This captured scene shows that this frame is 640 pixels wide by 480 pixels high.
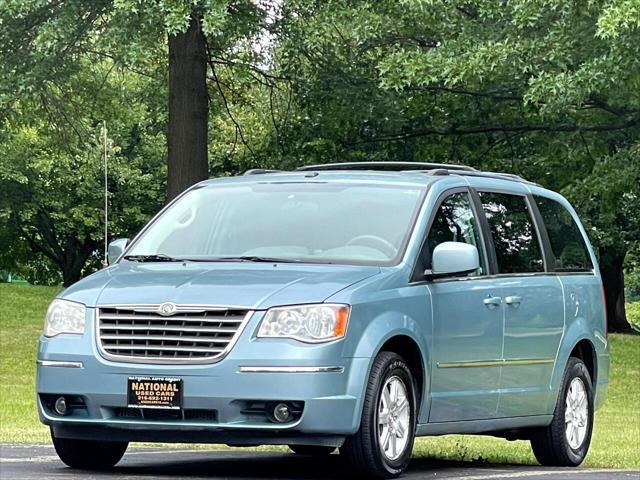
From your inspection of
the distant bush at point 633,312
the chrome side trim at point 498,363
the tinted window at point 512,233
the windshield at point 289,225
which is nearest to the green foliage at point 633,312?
the distant bush at point 633,312

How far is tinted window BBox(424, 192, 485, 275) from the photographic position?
34.2ft

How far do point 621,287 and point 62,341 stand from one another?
41.0 metres

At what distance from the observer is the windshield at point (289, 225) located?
33.2 ft

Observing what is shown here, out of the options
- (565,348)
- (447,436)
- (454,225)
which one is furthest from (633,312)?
(454,225)

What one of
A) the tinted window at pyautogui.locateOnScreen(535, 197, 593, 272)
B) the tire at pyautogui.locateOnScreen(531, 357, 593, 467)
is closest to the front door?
the tire at pyautogui.locateOnScreen(531, 357, 593, 467)

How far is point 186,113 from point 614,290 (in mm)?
27371

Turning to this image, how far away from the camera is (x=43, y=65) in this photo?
24.1m

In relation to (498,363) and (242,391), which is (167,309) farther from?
(498,363)

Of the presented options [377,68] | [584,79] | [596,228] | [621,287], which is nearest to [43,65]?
[377,68]

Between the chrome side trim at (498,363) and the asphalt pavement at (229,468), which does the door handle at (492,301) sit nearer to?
the chrome side trim at (498,363)

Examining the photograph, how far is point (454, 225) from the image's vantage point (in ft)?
35.4

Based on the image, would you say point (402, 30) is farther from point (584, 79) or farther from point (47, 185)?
point (47, 185)

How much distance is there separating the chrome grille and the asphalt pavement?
0.72 meters

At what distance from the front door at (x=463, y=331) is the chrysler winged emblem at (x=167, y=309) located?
1.73 meters
